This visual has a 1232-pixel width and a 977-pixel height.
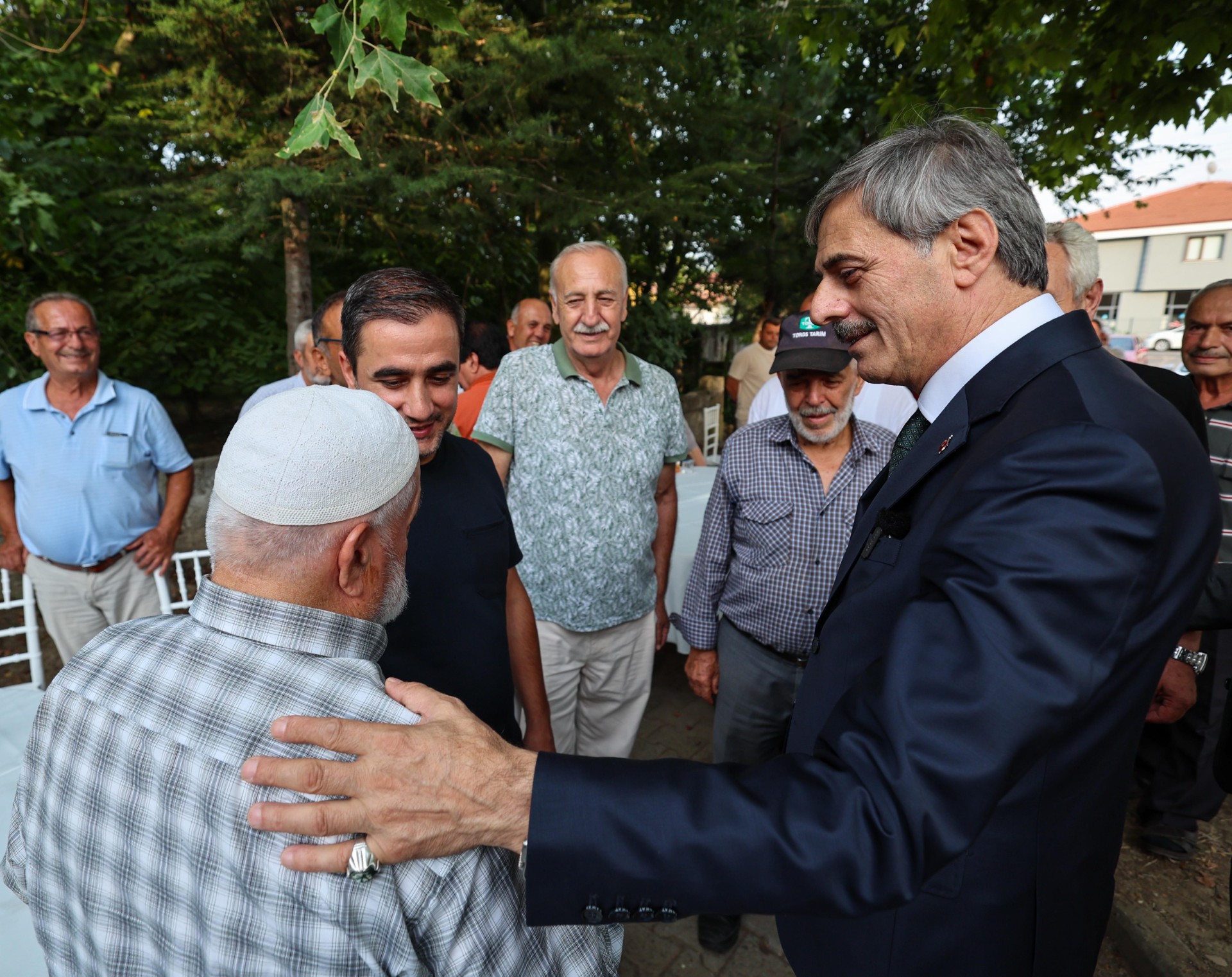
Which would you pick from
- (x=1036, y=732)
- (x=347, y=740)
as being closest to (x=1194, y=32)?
(x=1036, y=732)

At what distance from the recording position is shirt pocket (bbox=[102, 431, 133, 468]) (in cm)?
360

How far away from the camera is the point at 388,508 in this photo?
3.90ft

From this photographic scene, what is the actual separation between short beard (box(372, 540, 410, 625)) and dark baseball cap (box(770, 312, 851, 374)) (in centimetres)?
167

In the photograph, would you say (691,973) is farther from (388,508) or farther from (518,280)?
(518,280)

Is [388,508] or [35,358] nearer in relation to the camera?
[388,508]

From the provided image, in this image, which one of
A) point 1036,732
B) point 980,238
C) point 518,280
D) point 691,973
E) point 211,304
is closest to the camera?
point 1036,732

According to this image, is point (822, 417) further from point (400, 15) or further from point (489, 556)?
point (400, 15)

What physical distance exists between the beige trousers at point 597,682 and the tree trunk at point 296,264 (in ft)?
12.7

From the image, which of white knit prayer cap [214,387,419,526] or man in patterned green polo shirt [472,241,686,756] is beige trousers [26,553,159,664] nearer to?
man in patterned green polo shirt [472,241,686,756]

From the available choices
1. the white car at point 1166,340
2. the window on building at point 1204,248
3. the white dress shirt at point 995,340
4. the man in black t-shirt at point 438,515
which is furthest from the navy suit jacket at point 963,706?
the window on building at point 1204,248

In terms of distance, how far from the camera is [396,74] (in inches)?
75.3

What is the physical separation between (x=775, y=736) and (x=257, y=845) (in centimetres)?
216

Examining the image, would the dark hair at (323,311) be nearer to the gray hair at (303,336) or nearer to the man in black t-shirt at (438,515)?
the gray hair at (303,336)

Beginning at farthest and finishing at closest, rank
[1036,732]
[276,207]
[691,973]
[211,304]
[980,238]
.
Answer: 1. [211,304]
2. [276,207]
3. [691,973]
4. [980,238]
5. [1036,732]
